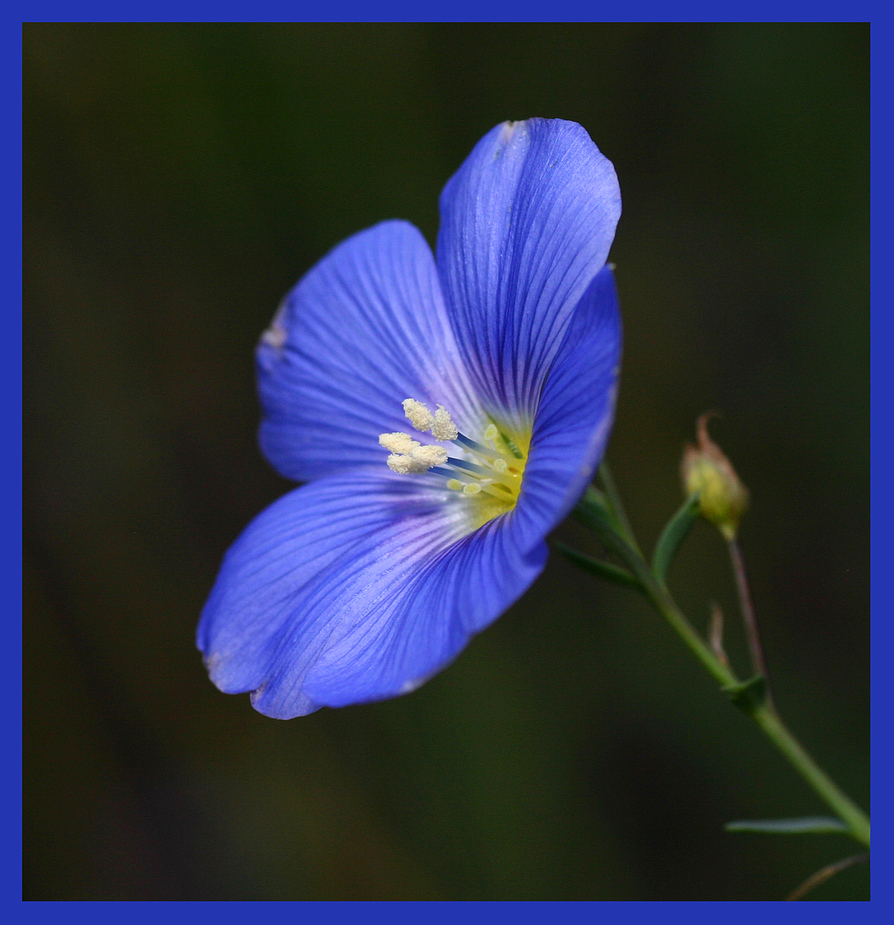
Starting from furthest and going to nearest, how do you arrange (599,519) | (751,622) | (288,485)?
1. (288,485)
2. (751,622)
3. (599,519)

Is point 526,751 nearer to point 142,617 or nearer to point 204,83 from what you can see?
point 142,617

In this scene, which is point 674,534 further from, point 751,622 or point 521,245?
point 521,245

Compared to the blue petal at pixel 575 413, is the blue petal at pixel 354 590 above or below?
below

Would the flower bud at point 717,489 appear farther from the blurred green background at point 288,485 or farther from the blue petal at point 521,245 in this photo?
the blurred green background at point 288,485

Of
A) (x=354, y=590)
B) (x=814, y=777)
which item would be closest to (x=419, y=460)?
(x=354, y=590)

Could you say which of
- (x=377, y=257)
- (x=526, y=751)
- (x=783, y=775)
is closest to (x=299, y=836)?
(x=526, y=751)

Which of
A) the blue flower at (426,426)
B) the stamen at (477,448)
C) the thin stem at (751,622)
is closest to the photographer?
the blue flower at (426,426)

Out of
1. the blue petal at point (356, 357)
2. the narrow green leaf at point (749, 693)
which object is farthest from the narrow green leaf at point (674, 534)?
the blue petal at point (356, 357)
